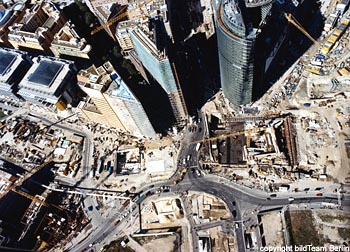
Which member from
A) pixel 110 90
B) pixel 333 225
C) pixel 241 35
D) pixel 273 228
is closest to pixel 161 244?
pixel 273 228

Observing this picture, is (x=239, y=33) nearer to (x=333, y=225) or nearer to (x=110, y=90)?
(x=110, y=90)

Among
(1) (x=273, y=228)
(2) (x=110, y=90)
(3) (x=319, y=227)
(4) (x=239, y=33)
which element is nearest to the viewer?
(4) (x=239, y=33)

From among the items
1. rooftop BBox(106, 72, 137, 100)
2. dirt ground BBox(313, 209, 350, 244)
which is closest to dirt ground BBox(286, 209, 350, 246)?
dirt ground BBox(313, 209, 350, 244)

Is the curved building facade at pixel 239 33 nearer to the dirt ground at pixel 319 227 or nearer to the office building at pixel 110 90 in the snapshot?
the office building at pixel 110 90

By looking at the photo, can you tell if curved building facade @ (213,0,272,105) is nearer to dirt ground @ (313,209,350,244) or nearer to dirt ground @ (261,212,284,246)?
dirt ground @ (261,212,284,246)

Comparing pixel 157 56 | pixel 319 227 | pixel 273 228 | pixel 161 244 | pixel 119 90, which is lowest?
pixel 161 244

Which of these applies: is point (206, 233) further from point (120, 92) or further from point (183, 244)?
point (120, 92)

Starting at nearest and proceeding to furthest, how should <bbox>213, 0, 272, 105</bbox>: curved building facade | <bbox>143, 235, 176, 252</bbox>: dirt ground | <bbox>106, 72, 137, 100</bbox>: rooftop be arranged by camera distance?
1. <bbox>213, 0, 272, 105</bbox>: curved building facade
2. <bbox>106, 72, 137, 100</bbox>: rooftop
3. <bbox>143, 235, 176, 252</bbox>: dirt ground

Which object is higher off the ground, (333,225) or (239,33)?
(239,33)

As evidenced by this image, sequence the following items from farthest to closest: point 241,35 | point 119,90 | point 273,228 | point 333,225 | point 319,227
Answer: point 119,90
point 273,228
point 319,227
point 333,225
point 241,35
